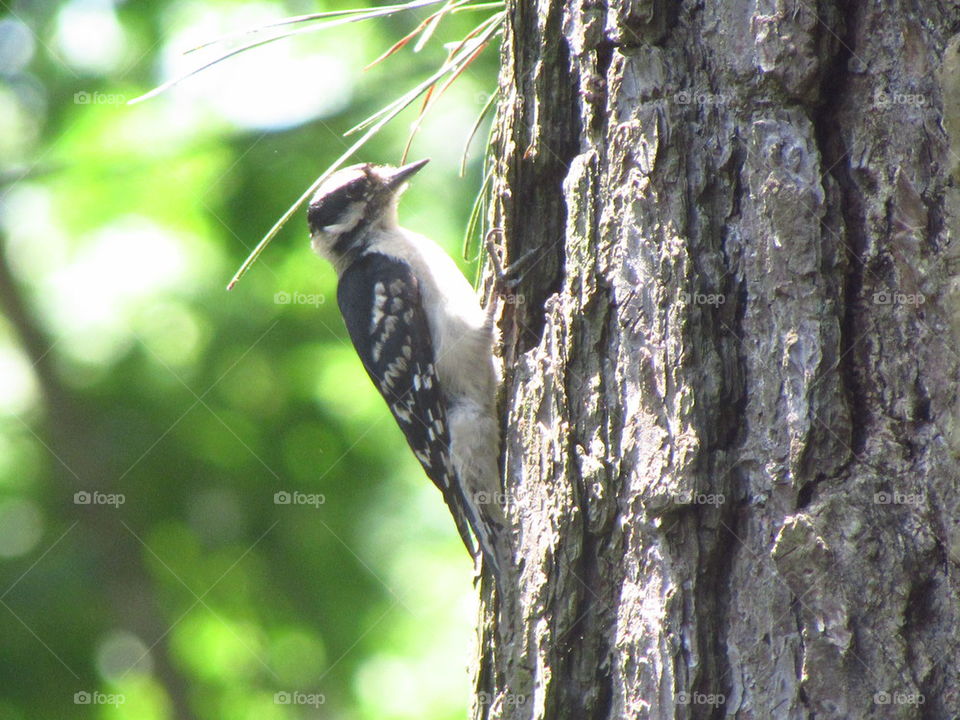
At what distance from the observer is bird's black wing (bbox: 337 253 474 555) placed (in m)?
3.83

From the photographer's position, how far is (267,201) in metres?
4.22

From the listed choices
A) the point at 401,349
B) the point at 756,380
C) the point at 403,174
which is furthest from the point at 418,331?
the point at 756,380

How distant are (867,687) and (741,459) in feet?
1.58

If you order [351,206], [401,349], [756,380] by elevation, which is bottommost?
[756,380]

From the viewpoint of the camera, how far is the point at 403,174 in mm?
4191

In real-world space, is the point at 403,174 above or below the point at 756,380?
above

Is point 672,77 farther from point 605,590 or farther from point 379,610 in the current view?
point 379,610

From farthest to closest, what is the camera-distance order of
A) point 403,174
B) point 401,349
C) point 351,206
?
1. point 351,206
2. point 403,174
3. point 401,349

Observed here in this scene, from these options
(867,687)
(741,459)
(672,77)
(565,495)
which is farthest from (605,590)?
(672,77)

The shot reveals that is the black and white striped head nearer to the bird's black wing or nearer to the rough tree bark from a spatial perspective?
the bird's black wing

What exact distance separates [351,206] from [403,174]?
0.33 metres

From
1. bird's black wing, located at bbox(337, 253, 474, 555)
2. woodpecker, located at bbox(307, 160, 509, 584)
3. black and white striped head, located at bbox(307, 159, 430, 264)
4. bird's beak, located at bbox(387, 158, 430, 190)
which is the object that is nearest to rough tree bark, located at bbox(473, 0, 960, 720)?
woodpecker, located at bbox(307, 160, 509, 584)

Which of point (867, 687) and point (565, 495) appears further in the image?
point (565, 495)

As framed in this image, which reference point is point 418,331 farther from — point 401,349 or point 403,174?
point 403,174
